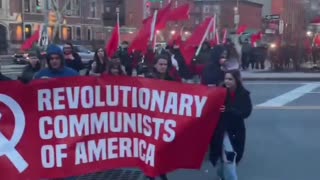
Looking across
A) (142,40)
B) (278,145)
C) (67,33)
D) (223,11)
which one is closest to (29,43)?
(142,40)

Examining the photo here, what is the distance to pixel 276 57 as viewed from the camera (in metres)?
28.1

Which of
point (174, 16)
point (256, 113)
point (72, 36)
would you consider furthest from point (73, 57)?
point (72, 36)

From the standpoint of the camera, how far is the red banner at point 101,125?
5.35m

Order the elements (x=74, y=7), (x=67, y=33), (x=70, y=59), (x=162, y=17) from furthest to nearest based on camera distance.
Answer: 1. (x=67, y=33)
2. (x=74, y=7)
3. (x=162, y=17)
4. (x=70, y=59)

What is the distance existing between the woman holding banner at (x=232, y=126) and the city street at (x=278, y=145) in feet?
4.12

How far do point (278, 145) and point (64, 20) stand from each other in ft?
154

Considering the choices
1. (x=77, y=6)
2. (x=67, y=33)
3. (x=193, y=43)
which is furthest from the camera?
(x=77, y=6)

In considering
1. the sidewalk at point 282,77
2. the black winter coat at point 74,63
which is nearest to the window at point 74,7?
the sidewalk at point 282,77

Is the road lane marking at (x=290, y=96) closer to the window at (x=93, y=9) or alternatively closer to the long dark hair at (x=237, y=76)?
the long dark hair at (x=237, y=76)

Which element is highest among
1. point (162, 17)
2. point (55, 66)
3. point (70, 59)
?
point (162, 17)

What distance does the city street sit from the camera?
7.76 metres

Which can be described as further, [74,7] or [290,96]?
[74,7]

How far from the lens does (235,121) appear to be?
6.25 metres

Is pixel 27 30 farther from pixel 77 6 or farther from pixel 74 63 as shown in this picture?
pixel 74 63
